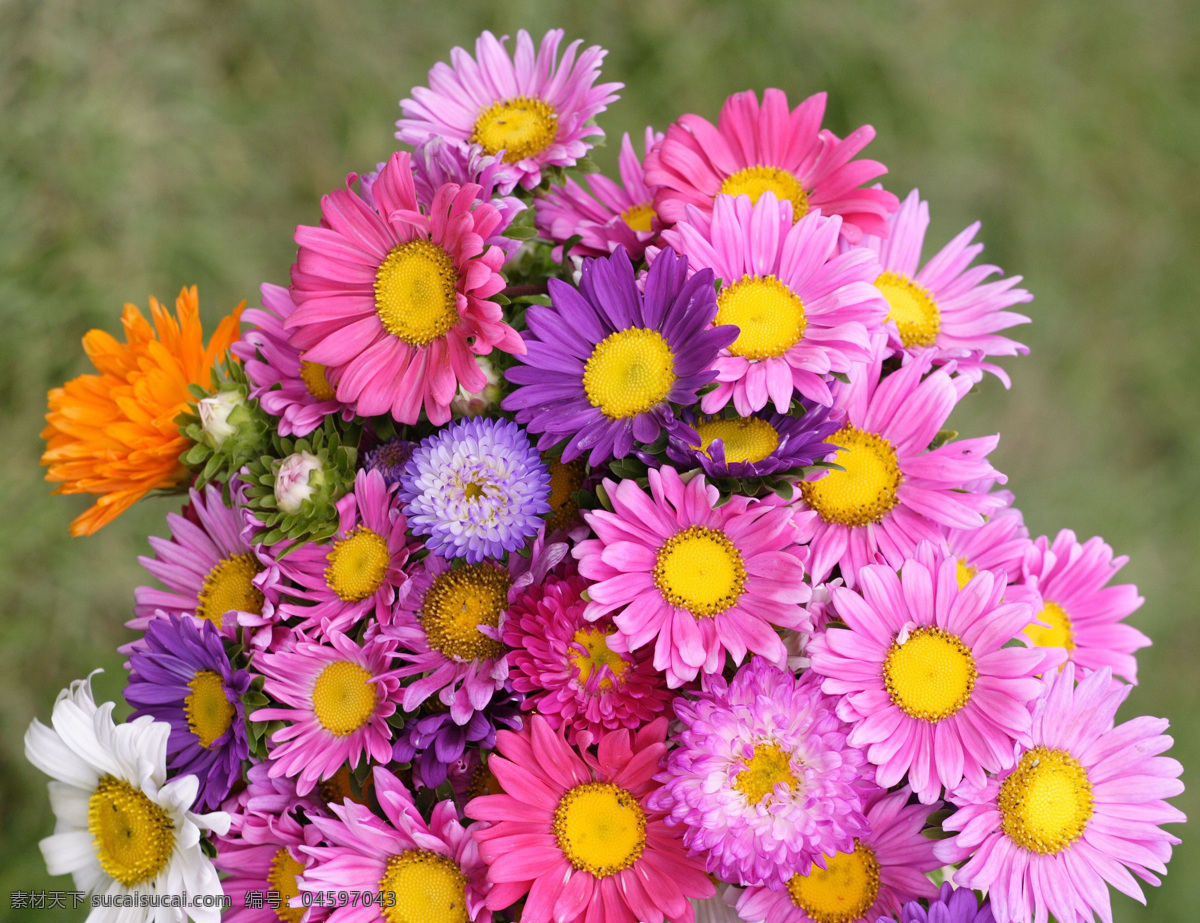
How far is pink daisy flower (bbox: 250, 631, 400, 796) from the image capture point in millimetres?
696

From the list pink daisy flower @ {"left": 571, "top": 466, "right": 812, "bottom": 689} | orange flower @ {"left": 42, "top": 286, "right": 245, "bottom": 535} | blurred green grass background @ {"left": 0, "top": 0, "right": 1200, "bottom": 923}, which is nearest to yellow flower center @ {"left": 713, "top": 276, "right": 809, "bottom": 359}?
pink daisy flower @ {"left": 571, "top": 466, "right": 812, "bottom": 689}

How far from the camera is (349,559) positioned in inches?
28.4

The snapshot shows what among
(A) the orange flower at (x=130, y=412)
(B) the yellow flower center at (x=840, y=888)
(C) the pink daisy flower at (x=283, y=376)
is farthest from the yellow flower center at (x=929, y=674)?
(A) the orange flower at (x=130, y=412)

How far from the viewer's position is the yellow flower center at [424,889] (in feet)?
2.24

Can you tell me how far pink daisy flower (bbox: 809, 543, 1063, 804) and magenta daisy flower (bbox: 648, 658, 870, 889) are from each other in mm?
25

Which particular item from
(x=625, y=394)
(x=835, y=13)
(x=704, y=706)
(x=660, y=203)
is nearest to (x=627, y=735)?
(x=704, y=706)

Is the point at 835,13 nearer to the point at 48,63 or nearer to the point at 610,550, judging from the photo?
the point at 48,63

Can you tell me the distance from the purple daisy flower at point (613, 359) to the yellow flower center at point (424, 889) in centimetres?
32

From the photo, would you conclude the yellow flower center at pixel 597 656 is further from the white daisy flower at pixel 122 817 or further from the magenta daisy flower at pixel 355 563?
the white daisy flower at pixel 122 817

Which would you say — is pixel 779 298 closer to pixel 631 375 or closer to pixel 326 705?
pixel 631 375

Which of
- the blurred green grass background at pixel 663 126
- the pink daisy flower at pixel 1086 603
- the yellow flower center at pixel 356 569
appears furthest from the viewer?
the blurred green grass background at pixel 663 126

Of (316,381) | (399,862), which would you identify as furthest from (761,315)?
(399,862)

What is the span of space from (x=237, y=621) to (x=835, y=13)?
1742mm

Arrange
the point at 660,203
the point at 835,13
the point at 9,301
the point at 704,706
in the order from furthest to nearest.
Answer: the point at 835,13 < the point at 9,301 < the point at 660,203 < the point at 704,706
